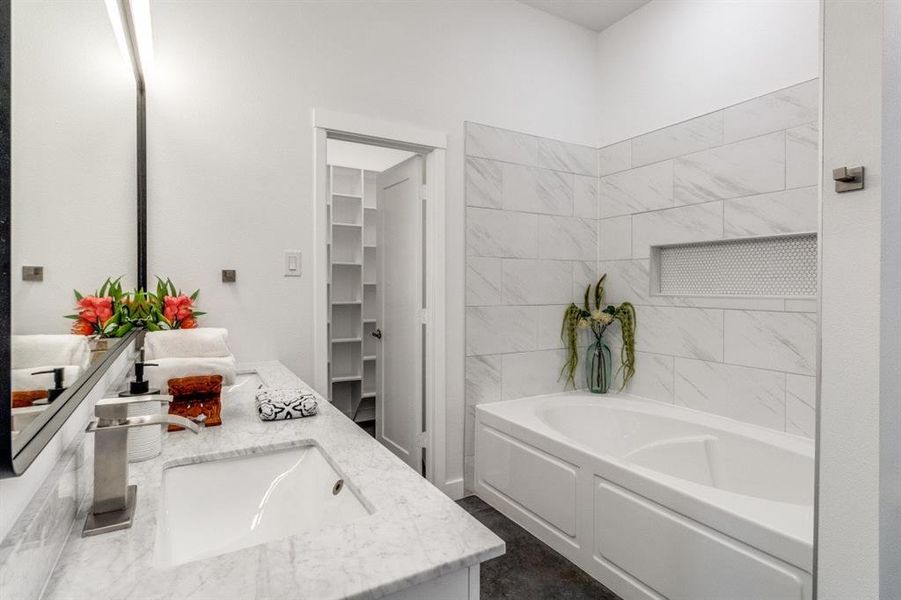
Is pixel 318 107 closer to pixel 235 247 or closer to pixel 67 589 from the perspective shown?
pixel 235 247

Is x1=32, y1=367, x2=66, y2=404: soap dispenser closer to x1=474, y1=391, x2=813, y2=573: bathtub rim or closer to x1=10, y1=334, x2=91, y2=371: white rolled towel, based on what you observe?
x1=10, y1=334, x2=91, y2=371: white rolled towel

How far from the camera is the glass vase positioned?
3086mm

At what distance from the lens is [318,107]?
92.8 inches

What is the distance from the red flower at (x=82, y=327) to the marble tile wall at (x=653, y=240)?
6.38ft

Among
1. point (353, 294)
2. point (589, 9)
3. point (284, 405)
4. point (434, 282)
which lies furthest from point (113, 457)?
point (353, 294)

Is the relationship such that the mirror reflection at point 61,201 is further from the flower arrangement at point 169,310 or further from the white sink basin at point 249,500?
the white sink basin at point 249,500

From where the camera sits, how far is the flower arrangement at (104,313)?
1012 millimetres

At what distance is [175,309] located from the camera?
69.6 inches

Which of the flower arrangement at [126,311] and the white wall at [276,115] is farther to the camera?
the white wall at [276,115]

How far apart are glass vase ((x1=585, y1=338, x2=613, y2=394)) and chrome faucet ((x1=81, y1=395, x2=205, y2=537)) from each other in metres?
2.68

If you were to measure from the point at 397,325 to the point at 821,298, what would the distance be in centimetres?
A: 241

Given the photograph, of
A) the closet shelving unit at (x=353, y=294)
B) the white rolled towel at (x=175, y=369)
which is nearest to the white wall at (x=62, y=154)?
the white rolled towel at (x=175, y=369)

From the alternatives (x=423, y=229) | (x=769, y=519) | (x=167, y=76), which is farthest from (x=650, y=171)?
(x=167, y=76)

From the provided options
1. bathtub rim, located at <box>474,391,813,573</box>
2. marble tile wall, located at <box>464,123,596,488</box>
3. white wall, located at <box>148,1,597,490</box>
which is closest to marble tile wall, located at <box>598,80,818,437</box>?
bathtub rim, located at <box>474,391,813,573</box>
